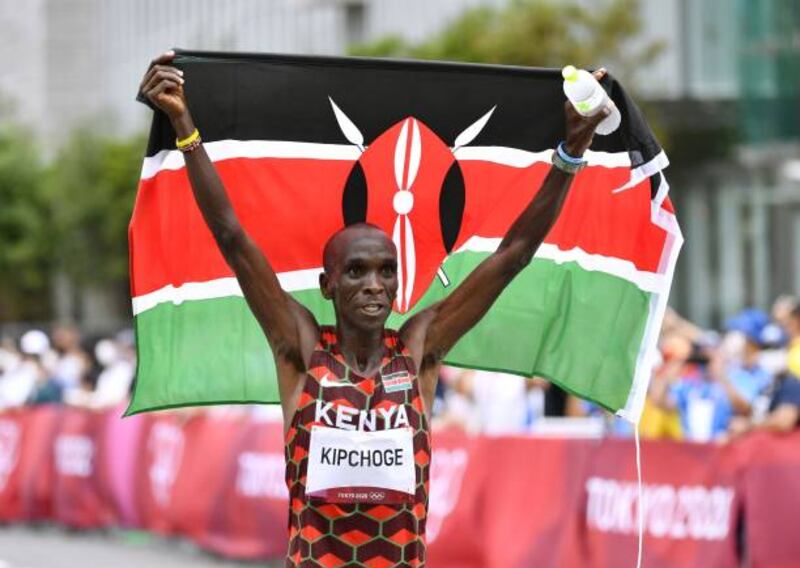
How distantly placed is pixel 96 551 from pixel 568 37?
1904 centimetres

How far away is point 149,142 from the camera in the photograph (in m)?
6.61

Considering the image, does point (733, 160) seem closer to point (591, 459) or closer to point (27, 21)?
point (591, 459)

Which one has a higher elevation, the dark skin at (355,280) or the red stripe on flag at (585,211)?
the red stripe on flag at (585,211)

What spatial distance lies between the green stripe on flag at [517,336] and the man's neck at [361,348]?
1.11 meters

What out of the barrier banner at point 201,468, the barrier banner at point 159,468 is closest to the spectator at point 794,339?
the barrier banner at point 201,468

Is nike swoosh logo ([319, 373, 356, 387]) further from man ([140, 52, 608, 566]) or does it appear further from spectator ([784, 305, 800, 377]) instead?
spectator ([784, 305, 800, 377])

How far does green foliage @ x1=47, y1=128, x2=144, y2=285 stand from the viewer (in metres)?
Answer: 57.5

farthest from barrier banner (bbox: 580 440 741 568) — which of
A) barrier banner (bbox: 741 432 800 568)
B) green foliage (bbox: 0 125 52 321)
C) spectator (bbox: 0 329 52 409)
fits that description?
green foliage (bbox: 0 125 52 321)

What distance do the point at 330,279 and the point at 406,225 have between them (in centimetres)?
111

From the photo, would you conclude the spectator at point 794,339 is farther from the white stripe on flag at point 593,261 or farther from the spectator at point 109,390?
the spectator at point 109,390

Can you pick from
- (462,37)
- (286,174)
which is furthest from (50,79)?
(286,174)

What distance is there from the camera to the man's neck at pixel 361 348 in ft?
19.1

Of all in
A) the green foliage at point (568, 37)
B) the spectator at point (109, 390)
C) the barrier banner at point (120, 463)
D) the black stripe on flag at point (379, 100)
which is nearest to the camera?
the black stripe on flag at point (379, 100)

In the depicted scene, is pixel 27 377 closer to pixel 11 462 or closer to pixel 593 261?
pixel 11 462
